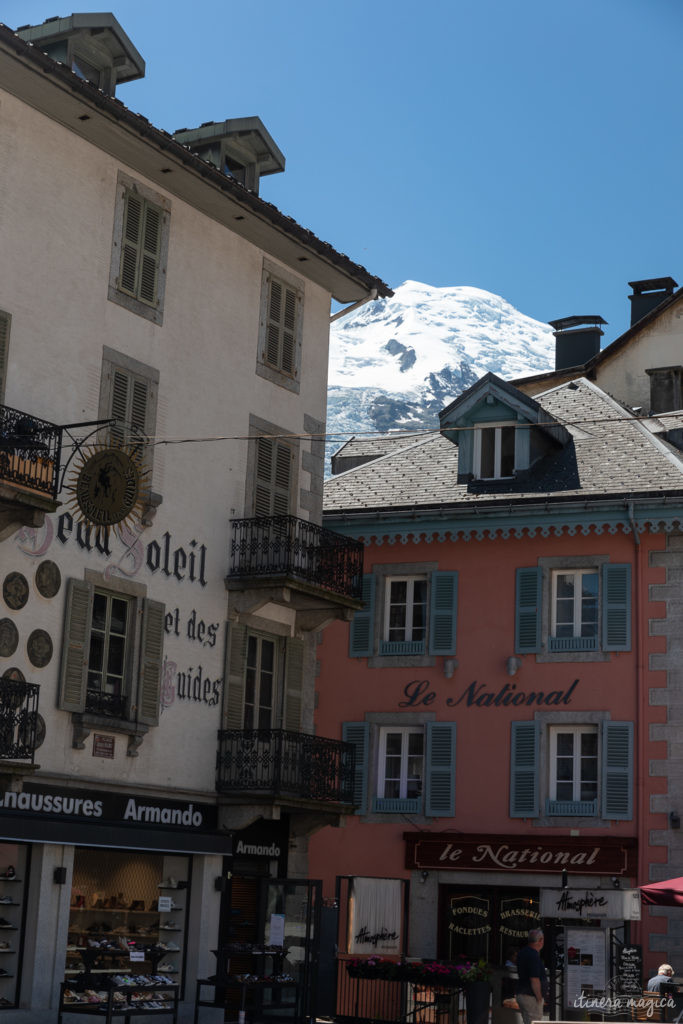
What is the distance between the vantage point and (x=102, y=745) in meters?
22.3

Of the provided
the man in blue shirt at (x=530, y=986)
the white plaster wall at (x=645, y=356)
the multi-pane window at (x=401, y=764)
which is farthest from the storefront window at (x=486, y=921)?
the white plaster wall at (x=645, y=356)

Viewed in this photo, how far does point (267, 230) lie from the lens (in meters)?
26.1

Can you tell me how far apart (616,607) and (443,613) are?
3.25 metres

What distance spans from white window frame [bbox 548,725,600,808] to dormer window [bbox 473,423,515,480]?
517 centimetres

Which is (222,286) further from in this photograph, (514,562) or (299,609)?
(514,562)

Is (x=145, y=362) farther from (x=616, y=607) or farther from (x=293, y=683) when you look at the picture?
(x=616, y=607)

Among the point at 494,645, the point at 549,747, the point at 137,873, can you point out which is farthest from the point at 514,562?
the point at 137,873

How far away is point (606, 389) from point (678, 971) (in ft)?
51.8

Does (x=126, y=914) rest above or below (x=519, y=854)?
below

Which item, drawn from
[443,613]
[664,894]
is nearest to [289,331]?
[443,613]

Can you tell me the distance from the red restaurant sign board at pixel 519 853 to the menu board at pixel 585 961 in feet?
13.4

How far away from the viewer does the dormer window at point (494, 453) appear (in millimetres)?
31234

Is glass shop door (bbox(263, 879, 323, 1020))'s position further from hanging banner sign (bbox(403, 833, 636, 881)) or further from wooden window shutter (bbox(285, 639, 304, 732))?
hanging banner sign (bbox(403, 833, 636, 881))

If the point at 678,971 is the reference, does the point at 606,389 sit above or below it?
above
